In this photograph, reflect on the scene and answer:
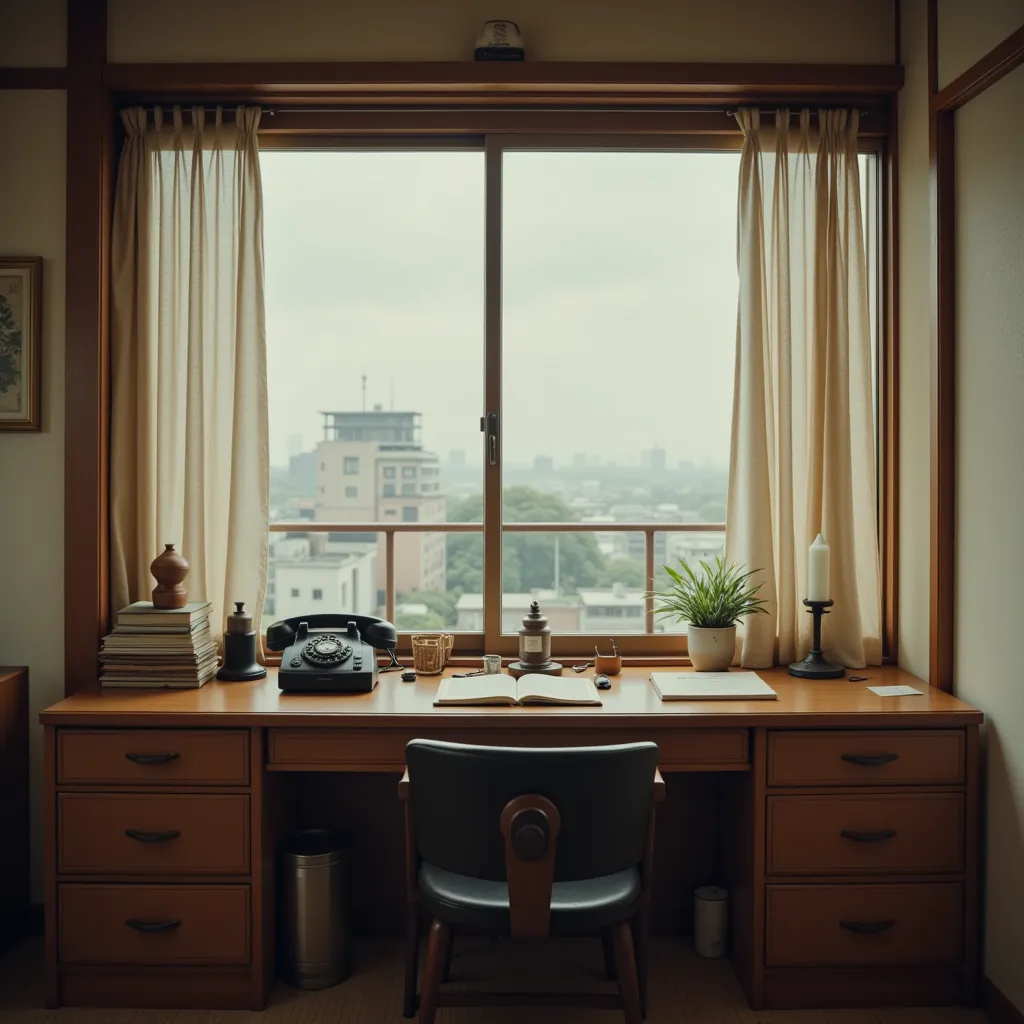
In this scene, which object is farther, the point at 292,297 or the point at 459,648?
the point at 292,297

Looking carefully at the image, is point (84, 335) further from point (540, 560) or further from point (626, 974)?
point (540, 560)

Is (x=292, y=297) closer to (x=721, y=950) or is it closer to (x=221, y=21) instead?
(x=221, y=21)

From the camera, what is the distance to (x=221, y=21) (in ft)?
8.82

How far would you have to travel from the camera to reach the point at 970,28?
229 centimetres

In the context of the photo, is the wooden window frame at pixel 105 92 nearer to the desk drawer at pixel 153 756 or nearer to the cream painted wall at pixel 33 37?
the cream painted wall at pixel 33 37

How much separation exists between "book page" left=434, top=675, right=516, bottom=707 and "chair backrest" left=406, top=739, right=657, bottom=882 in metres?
0.46

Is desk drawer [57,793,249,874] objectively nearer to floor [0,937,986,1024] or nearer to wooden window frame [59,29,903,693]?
floor [0,937,986,1024]

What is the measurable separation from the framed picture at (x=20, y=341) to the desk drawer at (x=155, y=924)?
1284mm

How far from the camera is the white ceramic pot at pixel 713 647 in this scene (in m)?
2.65

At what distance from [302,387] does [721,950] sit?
2.73 m

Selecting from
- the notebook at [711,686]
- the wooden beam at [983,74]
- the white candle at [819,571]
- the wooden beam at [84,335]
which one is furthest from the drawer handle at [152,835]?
the wooden beam at [983,74]

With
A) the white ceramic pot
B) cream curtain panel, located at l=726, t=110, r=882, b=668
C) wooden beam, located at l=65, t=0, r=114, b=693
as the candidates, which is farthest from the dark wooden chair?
wooden beam, located at l=65, t=0, r=114, b=693

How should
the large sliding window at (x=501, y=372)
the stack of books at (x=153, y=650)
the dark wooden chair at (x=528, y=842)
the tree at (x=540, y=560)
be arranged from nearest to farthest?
1. the dark wooden chair at (x=528, y=842)
2. the stack of books at (x=153, y=650)
3. the large sliding window at (x=501, y=372)
4. the tree at (x=540, y=560)

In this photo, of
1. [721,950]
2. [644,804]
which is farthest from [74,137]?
[721,950]
